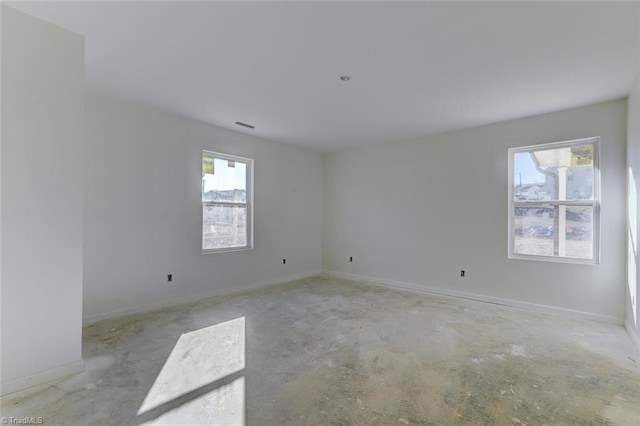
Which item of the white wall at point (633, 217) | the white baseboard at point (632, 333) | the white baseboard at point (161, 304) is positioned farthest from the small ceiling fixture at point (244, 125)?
the white baseboard at point (632, 333)

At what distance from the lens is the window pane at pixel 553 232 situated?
3.80m

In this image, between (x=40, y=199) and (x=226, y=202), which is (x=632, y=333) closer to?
(x=226, y=202)

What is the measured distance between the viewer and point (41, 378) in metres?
2.17

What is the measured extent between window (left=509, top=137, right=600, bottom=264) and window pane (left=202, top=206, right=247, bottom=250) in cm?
414

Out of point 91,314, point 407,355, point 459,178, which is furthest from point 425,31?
point 91,314

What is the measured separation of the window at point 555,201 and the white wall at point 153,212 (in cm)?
392

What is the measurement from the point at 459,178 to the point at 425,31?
302cm

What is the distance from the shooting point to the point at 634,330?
302 cm

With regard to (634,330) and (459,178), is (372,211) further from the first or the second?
(634,330)

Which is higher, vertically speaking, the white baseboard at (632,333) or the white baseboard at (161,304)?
the white baseboard at (632,333)

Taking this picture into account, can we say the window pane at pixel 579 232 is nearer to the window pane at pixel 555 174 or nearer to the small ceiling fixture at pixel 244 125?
the window pane at pixel 555 174

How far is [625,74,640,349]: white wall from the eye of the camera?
114 inches

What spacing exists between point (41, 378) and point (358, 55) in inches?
137

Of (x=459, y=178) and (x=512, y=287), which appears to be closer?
(x=512, y=287)
